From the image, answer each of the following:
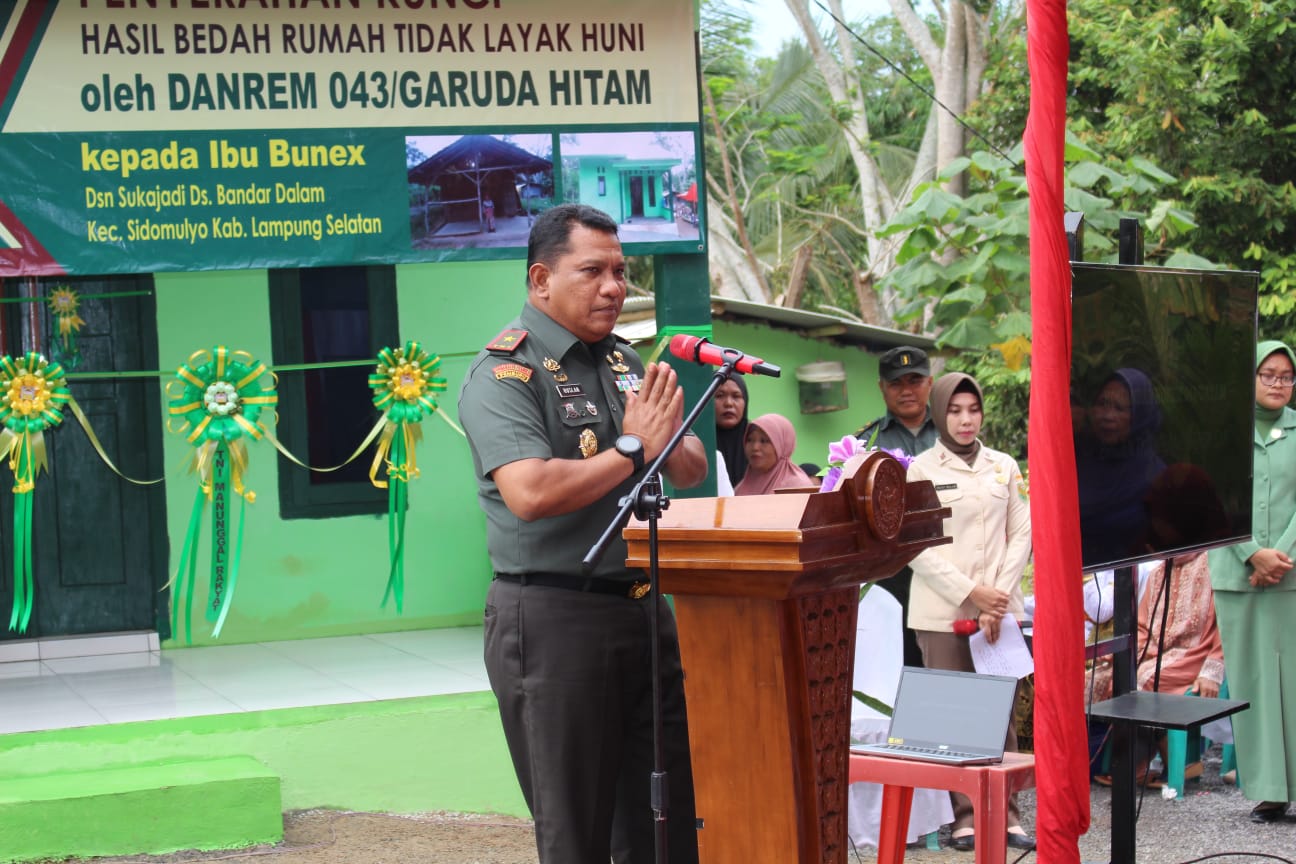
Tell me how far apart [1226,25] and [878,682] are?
332 inches

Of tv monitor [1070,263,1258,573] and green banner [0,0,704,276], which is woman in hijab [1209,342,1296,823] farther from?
green banner [0,0,704,276]

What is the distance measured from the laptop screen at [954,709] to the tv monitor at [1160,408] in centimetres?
64

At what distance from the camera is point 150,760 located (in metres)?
5.59

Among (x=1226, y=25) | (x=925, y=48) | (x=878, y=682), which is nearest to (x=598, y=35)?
(x=878, y=682)

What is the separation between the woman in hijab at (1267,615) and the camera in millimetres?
5551

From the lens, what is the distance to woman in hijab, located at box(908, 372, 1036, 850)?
5.45 meters

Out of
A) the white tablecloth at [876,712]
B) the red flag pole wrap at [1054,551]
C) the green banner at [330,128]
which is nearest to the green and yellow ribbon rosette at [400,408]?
the green banner at [330,128]

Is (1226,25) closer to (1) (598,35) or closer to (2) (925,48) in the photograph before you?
(2) (925,48)

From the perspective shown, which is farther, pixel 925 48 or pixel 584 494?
pixel 925 48

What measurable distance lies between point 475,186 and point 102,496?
3.49 m

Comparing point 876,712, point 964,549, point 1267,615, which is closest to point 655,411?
point 876,712

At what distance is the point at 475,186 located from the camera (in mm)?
5195

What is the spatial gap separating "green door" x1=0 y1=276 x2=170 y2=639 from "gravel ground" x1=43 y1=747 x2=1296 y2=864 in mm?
2446

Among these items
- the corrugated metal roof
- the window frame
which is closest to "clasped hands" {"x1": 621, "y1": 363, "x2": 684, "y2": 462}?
the window frame
